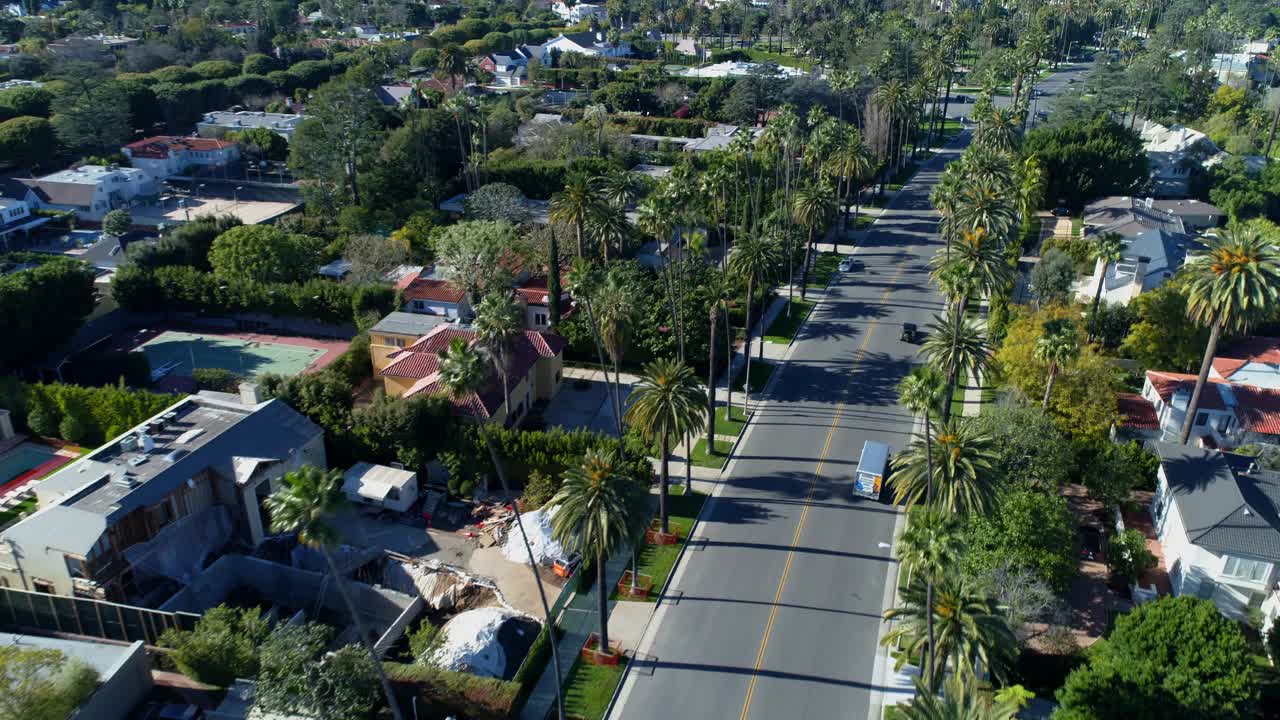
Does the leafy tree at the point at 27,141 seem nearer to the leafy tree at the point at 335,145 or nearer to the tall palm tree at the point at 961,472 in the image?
the leafy tree at the point at 335,145

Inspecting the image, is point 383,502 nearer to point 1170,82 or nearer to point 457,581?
point 457,581

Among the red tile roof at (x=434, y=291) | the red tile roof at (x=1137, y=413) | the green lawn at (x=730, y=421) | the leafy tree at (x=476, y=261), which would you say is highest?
the leafy tree at (x=476, y=261)

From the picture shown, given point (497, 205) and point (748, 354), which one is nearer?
point (748, 354)

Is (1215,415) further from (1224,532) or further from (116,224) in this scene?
(116,224)

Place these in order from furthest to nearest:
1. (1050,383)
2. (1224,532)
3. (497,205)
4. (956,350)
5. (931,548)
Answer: (497,205) < (1050,383) < (956,350) < (1224,532) < (931,548)

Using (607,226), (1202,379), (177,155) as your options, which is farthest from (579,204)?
Result: (177,155)

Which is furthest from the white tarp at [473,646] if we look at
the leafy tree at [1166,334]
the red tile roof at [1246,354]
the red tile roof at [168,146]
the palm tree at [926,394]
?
the red tile roof at [168,146]

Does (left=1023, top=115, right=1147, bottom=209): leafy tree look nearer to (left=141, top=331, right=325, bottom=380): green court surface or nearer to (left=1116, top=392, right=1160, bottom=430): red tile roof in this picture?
(left=1116, top=392, right=1160, bottom=430): red tile roof

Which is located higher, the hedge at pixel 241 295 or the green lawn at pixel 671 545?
the hedge at pixel 241 295
